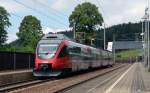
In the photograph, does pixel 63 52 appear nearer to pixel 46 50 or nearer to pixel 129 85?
pixel 46 50

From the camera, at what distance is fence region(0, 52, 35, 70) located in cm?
4345

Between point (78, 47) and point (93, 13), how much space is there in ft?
166

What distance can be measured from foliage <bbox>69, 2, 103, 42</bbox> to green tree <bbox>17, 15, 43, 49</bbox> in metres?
7.82

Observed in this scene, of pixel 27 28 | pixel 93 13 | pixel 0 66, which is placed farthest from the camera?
pixel 93 13

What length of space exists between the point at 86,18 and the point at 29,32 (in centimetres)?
1414

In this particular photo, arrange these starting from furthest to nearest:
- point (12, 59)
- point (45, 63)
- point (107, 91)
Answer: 1. point (12, 59)
2. point (45, 63)
3. point (107, 91)

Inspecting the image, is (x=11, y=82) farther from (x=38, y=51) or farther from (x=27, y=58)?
(x=27, y=58)

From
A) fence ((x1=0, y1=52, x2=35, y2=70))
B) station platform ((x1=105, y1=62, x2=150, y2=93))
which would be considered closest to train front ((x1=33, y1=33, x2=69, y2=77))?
station platform ((x1=105, y1=62, x2=150, y2=93))

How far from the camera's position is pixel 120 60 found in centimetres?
17950

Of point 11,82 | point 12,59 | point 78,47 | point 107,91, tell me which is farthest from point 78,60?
point 107,91

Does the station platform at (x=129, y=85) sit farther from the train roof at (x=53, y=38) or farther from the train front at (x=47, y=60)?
the train roof at (x=53, y=38)

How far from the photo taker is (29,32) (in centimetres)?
8475

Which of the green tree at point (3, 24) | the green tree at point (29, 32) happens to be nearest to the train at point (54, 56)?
the green tree at point (3, 24)

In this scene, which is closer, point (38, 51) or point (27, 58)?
point (38, 51)
